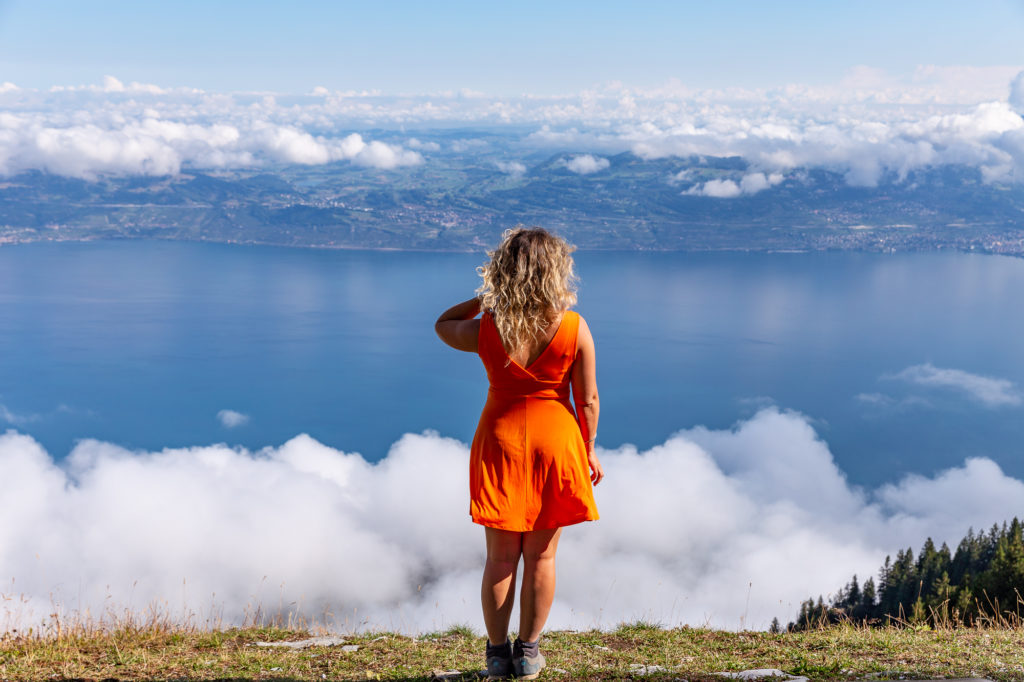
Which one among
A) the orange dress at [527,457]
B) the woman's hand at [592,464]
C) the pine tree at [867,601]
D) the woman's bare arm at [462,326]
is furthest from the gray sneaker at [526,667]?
the pine tree at [867,601]

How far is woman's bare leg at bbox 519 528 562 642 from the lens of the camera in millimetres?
2893

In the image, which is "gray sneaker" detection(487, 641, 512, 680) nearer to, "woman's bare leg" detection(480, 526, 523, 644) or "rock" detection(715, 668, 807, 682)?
"woman's bare leg" detection(480, 526, 523, 644)

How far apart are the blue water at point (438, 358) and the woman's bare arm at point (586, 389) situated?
2730 inches

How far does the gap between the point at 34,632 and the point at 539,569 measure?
9.69 feet

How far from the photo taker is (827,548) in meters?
68.1

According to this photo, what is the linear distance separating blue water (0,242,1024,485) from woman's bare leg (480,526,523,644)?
6925cm

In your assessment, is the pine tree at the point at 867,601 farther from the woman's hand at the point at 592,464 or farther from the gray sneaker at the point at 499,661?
the woman's hand at the point at 592,464

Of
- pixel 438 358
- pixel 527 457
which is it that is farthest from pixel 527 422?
pixel 438 358

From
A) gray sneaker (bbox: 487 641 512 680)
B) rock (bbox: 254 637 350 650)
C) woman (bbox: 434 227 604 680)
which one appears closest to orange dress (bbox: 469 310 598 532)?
woman (bbox: 434 227 604 680)

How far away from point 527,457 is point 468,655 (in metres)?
1.60

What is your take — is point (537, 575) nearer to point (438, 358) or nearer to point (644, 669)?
point (644, 669)

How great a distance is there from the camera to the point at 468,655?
3.81 metres

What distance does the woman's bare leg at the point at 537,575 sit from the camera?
2.89 meters

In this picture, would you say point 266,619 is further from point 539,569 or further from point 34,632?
point 539,569
